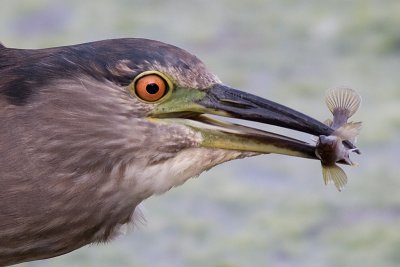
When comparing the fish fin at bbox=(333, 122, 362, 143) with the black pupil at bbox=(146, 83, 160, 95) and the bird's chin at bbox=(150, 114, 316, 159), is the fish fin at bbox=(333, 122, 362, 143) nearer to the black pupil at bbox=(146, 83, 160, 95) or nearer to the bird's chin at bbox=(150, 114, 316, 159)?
the bird's chin at bbox=(150, 114, 316, 159)

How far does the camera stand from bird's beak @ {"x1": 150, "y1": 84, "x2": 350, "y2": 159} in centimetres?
228

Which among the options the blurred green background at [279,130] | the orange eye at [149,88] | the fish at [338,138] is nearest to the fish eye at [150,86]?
the orange eye at [149,88]

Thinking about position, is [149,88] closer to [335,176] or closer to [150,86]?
[150,86]

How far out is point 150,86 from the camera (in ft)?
7.39

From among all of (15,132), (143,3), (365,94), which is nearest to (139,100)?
(15,132)

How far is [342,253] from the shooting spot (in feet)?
12.5

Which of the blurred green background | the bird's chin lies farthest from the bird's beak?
the blurred green background

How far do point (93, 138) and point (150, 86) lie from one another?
14cm

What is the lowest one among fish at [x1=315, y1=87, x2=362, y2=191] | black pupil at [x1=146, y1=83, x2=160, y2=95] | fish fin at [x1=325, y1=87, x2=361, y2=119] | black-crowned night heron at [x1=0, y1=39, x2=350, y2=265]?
black-crowned night heron at [x1=0, y1=39, x2=350, y2=265]

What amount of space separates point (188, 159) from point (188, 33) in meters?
3.03

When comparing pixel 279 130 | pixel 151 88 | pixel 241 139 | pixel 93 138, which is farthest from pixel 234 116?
pixel 279 130

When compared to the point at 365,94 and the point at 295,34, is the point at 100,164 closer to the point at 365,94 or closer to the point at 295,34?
the point at 365,94

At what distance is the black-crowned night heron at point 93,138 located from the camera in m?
2.23

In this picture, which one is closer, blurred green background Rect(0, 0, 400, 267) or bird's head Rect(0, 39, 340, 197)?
bird's head Rect(0, 39, 340, 197)
